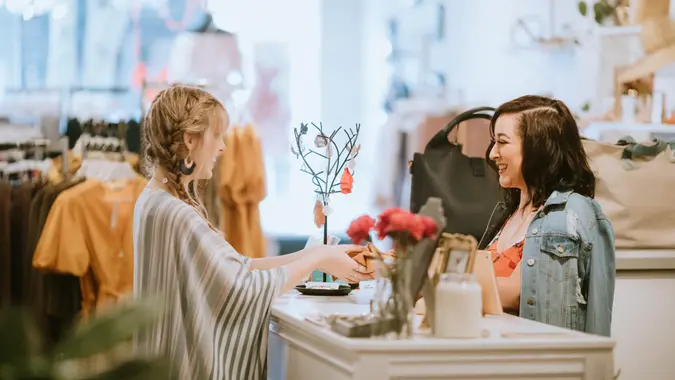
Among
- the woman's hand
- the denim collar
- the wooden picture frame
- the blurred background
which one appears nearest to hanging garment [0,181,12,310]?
the blurred background

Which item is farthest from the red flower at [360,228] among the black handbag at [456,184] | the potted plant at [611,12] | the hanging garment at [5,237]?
the hanging garment at [5,237]

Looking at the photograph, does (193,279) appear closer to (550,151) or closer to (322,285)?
(322,285)

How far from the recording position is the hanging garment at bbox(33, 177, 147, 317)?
14.3 feet

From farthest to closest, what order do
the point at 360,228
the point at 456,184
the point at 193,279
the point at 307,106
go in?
the point at 307,106 → the point at 456,184 → the point at 193,279 → the point at 360,228

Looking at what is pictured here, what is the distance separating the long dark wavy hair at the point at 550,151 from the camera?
104 inches

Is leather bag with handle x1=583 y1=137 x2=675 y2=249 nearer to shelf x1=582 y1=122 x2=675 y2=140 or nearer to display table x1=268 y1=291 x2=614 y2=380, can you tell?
shelf x1=582 y1=122 x2=675 y2=140

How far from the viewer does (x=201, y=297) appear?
2.38 meters

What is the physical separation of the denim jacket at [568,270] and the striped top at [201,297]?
2.26ft

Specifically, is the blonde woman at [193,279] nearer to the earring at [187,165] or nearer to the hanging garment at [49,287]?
the earring at [187,165]

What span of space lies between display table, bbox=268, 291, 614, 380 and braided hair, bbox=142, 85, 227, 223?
0.70 metres

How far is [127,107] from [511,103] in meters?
3.47

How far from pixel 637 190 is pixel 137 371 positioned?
279 cm

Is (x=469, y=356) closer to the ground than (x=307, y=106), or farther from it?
closer to the ground

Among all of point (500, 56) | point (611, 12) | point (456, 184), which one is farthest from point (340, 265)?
point (500, 56)
